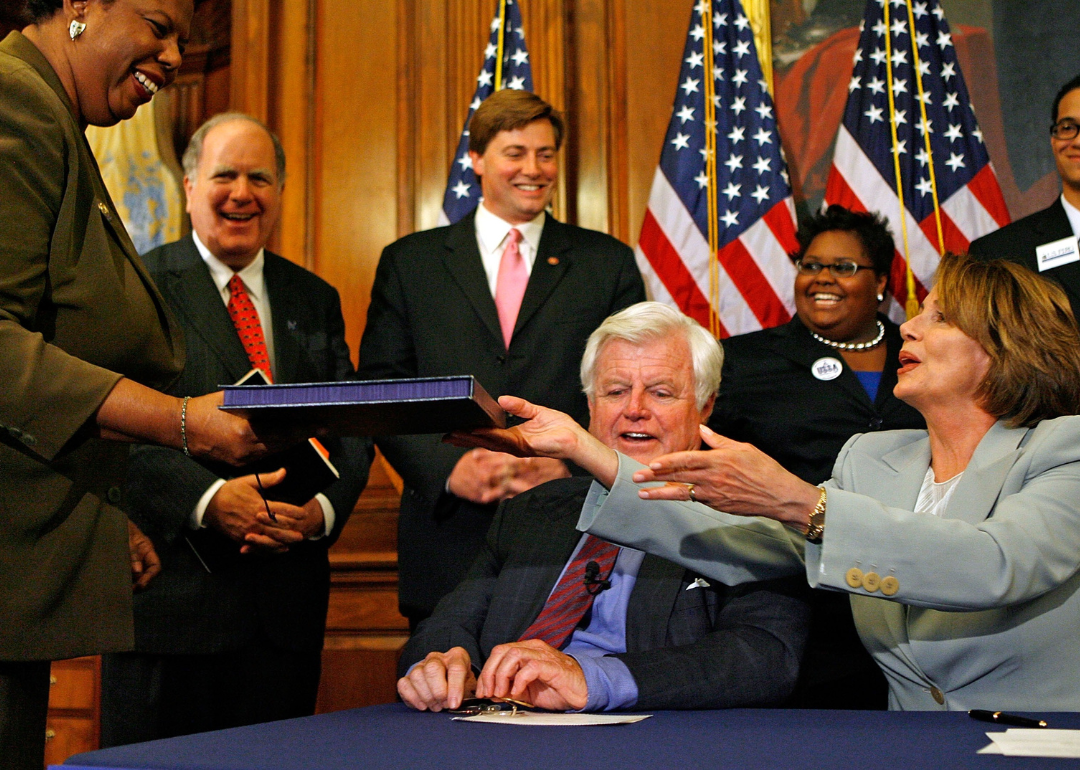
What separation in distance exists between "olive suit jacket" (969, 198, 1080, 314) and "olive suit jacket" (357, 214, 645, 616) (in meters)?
1.22

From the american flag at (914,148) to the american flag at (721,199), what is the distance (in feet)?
1.07

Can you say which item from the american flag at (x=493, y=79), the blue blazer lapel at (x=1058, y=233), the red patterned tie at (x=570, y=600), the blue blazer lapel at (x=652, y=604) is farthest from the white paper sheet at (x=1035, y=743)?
the american flag at (x=493, y=79)

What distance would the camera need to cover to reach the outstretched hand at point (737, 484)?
1.73 m

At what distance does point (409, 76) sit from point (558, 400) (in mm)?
2338

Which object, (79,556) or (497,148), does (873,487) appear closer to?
(79,556)

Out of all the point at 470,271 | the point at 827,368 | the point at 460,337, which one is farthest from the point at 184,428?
the point at 827,368

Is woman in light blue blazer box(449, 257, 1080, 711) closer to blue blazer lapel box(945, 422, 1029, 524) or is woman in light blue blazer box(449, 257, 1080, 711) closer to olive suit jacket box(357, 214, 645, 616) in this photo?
blue blazer lapel box(945, 422, 1029, 524)

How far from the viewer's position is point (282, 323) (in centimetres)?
321

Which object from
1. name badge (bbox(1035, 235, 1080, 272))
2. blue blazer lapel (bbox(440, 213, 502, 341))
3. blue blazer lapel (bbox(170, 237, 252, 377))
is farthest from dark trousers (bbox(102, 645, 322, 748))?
name badge (bbox(1035, 235, 1080, 272))

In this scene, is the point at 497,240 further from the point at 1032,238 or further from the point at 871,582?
the point at 871,582

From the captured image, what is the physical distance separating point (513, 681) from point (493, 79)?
331cm

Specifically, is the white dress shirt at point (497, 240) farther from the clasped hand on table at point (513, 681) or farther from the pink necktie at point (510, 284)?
the clasped hand on table at point (513, 681)

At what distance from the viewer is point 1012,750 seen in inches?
48.2

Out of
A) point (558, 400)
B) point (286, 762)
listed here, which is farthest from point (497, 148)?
point (286, 762)
